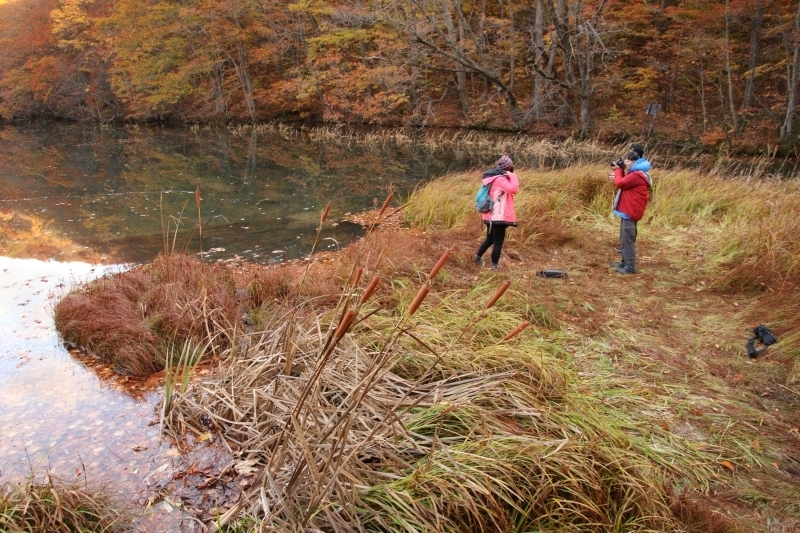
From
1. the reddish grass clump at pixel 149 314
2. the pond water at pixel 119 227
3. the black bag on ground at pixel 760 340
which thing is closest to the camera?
the pond water at pixel 119 227

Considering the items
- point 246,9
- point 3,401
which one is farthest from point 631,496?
point 246,9

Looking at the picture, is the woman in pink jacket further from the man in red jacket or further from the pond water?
the pond water

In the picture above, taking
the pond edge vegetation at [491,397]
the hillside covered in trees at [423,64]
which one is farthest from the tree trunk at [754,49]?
the pond edge vegetation at [491,397]

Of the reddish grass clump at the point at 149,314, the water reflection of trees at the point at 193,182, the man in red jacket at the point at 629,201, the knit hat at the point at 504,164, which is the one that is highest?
the knit hat at the point at 504,164

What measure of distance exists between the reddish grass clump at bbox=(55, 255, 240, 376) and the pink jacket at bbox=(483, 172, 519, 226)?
10.8ft

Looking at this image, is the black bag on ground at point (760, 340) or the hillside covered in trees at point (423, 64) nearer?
the black bag on ground at point (760, 340)

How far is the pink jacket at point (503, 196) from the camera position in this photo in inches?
245

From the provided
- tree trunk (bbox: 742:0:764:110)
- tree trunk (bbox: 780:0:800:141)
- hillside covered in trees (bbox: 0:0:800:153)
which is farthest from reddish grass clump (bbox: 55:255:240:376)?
tree trunk (bbox: 742:0:764:110)

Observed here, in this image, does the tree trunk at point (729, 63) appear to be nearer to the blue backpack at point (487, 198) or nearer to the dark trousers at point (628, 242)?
the dark trousers at point (628, 242)

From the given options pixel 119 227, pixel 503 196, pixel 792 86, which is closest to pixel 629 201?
pixel 503 196

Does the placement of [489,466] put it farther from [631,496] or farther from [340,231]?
[340,231]

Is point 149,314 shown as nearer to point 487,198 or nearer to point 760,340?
point 487,198

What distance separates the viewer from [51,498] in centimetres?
266

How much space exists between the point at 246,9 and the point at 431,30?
1282cm
